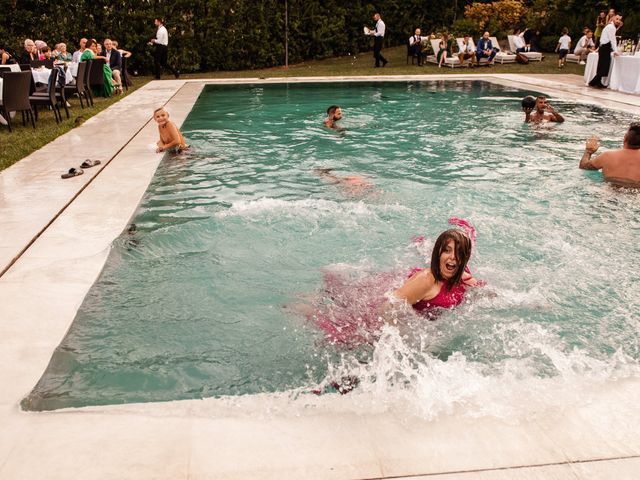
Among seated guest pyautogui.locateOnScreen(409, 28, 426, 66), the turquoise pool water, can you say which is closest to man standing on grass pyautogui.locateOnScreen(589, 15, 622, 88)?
the turquoise pool water

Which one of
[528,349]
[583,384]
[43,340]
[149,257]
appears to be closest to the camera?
[583,384]

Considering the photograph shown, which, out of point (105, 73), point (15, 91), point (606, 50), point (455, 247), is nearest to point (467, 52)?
point (606, 50)

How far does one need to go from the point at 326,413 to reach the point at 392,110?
1115cm

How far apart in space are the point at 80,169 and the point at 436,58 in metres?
18.6

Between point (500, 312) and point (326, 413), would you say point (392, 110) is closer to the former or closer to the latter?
point (500, 312)

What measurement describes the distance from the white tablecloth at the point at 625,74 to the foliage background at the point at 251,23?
9.66m

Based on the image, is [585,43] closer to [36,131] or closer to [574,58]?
[574,58]

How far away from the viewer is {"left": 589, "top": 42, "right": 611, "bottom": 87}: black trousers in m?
14.5

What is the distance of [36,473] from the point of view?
2406mm

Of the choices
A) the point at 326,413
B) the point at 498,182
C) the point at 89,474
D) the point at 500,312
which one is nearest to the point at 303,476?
the point at 326,413

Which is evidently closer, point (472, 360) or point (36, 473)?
point (36, 473)

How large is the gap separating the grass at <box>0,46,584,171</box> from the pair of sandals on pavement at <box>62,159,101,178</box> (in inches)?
44.2

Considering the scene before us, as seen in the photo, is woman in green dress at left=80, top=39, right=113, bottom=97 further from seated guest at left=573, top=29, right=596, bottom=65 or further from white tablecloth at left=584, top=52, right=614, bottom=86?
seated guest at left=573, top=29, right=596, bottom=65

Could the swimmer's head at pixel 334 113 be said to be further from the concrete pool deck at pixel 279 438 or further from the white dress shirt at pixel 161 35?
the white dress shirt at pixel 161 35
